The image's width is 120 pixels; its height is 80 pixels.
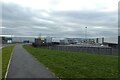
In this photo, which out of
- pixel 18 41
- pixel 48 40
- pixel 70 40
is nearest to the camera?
pixel 48 40

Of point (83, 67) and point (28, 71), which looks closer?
point (28, 71)

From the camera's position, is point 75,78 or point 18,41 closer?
point 75,78

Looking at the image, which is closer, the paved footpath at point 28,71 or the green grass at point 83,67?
the paved footpath at point 28,71

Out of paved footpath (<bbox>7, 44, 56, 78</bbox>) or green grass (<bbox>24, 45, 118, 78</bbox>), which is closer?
paved footpath (<bbox>7, 44, 56, 78</bbox>)

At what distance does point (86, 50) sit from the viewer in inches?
1720

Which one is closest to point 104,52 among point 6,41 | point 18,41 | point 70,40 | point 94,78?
point 94,78

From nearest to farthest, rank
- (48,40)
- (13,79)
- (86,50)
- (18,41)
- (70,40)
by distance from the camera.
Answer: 1. (13,79)
2. (86,50)
3. (48,40)
4. (70,40)
5. (18,41)

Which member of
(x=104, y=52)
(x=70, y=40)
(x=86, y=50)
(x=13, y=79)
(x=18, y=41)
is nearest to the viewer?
(x=13, y=79)

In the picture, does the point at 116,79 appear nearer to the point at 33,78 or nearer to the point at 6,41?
the point at 33,78

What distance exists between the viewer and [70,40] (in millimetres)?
149625

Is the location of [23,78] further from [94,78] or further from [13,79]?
[94,78]

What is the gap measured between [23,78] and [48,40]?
107m

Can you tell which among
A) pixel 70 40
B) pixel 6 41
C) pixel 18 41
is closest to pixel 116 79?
pixel 70 40

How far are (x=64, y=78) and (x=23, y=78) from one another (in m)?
2.02
